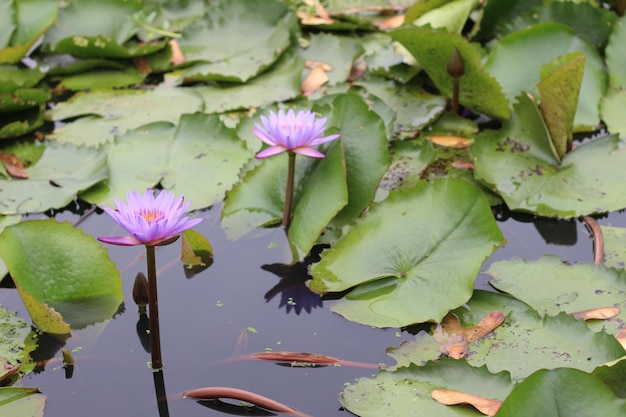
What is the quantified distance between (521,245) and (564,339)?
0.50 meters

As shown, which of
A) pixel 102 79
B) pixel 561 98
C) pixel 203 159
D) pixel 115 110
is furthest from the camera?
pixel 102 79

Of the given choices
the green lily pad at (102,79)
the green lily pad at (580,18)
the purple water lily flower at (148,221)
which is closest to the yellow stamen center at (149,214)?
the purple water lily flower at (148,221)

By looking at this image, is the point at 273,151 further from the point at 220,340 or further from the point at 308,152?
the point at 220,340

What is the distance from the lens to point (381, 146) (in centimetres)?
220

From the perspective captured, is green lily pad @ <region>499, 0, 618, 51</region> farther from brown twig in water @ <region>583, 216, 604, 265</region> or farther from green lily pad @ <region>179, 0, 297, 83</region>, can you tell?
brown twig in water @ <region>583, 216, 604, 265</region>

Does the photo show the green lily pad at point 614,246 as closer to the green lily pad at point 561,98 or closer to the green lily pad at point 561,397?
the green lily pad at point 561,98

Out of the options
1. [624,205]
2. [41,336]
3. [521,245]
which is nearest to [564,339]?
[521,245]

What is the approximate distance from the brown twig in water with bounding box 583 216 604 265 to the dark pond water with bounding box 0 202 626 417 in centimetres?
2

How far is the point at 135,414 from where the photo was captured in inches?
65.4

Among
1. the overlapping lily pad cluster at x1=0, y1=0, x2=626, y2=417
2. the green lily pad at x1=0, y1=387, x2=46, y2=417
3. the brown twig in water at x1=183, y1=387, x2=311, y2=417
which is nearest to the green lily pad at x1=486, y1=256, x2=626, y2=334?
the overlapping lily pad cluster at x1=0, y1=0, x2=626, y2=417

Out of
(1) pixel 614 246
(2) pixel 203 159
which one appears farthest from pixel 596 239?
(2) pixel 203 159

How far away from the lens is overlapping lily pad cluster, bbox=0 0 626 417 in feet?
5.86

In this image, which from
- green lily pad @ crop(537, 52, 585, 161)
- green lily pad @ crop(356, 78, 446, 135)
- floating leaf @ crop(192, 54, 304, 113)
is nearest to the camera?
green lily pad @ crop(537, 52, 585, 161)

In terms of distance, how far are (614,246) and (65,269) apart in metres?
1.38
